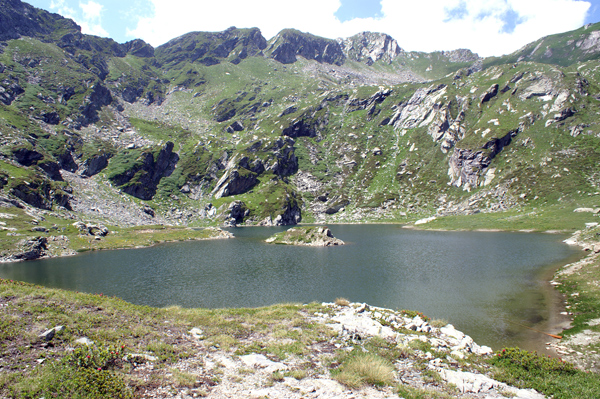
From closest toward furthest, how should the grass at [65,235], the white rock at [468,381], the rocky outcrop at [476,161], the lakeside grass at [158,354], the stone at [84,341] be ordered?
the lakeside grass at [158,354] < the white rock at [468,381] < the stone at [84,341] < the grass at [65,235] < the rocky outcrop at [476,161]

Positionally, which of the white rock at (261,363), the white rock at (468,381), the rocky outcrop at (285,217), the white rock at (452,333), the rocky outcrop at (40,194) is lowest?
the rocky outcrop at (285,217)

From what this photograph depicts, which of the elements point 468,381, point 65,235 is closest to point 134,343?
point 468,381

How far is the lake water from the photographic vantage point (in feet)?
116

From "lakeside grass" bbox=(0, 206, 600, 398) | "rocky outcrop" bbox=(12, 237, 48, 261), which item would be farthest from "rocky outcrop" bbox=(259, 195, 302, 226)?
"lakeside grass" bbox=(0, 206, 600, 398)

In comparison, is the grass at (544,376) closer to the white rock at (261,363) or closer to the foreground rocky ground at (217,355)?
A: the foreground rocky ground at (217,355)

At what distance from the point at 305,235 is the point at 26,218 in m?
90.0

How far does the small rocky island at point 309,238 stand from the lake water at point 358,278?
16364mm

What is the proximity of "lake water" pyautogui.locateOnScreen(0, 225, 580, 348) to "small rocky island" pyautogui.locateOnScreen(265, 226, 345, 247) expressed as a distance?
16364 mm

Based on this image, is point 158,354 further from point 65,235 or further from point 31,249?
point 65,235

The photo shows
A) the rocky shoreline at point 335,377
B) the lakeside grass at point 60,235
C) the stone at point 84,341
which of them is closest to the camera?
the rocky shoreline at point 335,377

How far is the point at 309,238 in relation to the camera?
107m

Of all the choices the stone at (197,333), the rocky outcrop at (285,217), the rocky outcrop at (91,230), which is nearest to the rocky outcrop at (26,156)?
the rocky outcrop at (91,230)

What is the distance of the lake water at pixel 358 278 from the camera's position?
116ft

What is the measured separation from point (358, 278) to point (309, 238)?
179 ft
